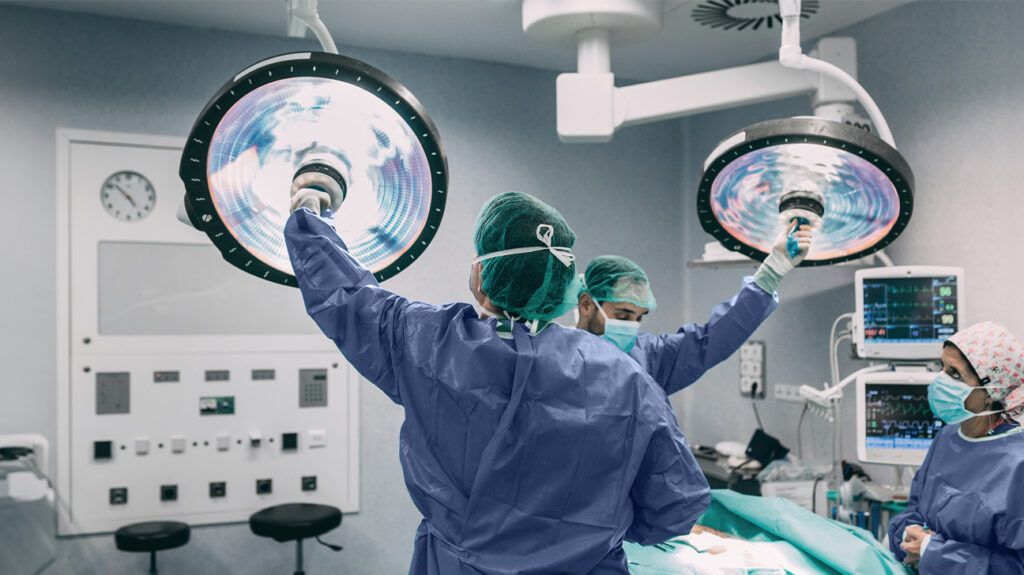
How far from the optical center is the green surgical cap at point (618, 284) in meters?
2.37

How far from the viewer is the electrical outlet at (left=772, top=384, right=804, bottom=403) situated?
11.0ft

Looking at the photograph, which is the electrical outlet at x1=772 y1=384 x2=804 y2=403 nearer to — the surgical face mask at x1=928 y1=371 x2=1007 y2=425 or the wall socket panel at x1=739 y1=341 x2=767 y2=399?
the wall socket panel at x1=739 y1=341 x2=767 y2=399

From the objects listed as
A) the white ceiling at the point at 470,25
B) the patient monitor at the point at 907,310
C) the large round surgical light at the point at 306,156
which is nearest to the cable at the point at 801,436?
the patient monitor at the point at 907,310

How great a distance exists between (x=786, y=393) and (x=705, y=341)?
1240 millimetres

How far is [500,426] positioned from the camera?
130 centimetres

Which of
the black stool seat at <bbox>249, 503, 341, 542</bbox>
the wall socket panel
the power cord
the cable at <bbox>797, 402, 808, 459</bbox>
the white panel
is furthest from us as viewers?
the wall socket panel

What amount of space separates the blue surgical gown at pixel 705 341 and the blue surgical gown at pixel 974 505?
0.56 metres

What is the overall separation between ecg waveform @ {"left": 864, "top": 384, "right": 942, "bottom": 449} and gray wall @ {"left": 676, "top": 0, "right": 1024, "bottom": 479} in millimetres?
390

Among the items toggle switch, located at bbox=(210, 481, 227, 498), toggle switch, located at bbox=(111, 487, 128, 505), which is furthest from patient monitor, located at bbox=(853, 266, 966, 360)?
toggle switch, located at bbox=(111, 487, 128, 505)

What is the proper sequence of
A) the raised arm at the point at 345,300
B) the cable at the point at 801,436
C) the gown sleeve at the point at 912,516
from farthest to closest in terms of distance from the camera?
the cable at the point at 801,436
the gown sleeve at the point at 912,516
the raised arm at the point at 345,300

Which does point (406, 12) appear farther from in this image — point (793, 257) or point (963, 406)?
point (963, 406)

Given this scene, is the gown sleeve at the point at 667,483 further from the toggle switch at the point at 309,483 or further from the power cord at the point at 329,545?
the toggle switch at the point at 309,483

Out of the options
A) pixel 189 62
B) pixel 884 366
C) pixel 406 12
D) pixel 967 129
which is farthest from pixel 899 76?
pixel 189 62

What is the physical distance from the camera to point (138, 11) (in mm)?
3021
